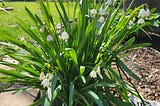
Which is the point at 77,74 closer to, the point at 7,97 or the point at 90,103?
the point at 90,103

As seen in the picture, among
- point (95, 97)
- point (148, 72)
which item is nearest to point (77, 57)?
point (95, 97)

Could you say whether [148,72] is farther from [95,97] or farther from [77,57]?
[95,97]

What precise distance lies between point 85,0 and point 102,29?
24 centimetres

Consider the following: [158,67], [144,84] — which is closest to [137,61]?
[158,67]

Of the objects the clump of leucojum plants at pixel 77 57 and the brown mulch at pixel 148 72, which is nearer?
the clump of leucojum plants at pixel 77 57

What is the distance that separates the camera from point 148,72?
11.1ft

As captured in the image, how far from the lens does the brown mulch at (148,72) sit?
2.97 m

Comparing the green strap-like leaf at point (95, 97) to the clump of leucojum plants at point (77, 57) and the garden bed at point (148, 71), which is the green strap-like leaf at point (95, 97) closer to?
the clump of leucojum plants at point (77, 57)

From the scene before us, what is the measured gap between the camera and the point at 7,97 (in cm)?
274

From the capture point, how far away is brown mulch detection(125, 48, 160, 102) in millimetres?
2972

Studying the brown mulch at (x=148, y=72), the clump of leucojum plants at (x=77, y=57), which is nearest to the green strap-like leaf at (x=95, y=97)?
the clump of leucojum plants at (x=77, y=57)

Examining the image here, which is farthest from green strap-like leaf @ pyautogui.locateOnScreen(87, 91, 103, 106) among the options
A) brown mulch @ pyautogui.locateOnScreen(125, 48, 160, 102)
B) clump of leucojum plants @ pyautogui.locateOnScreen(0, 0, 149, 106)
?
brown mulch @ pyautogui.locateOnScreen(125, 48, 160, 102)

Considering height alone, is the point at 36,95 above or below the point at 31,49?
below

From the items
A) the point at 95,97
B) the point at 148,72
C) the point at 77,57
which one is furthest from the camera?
the point at 148,72
